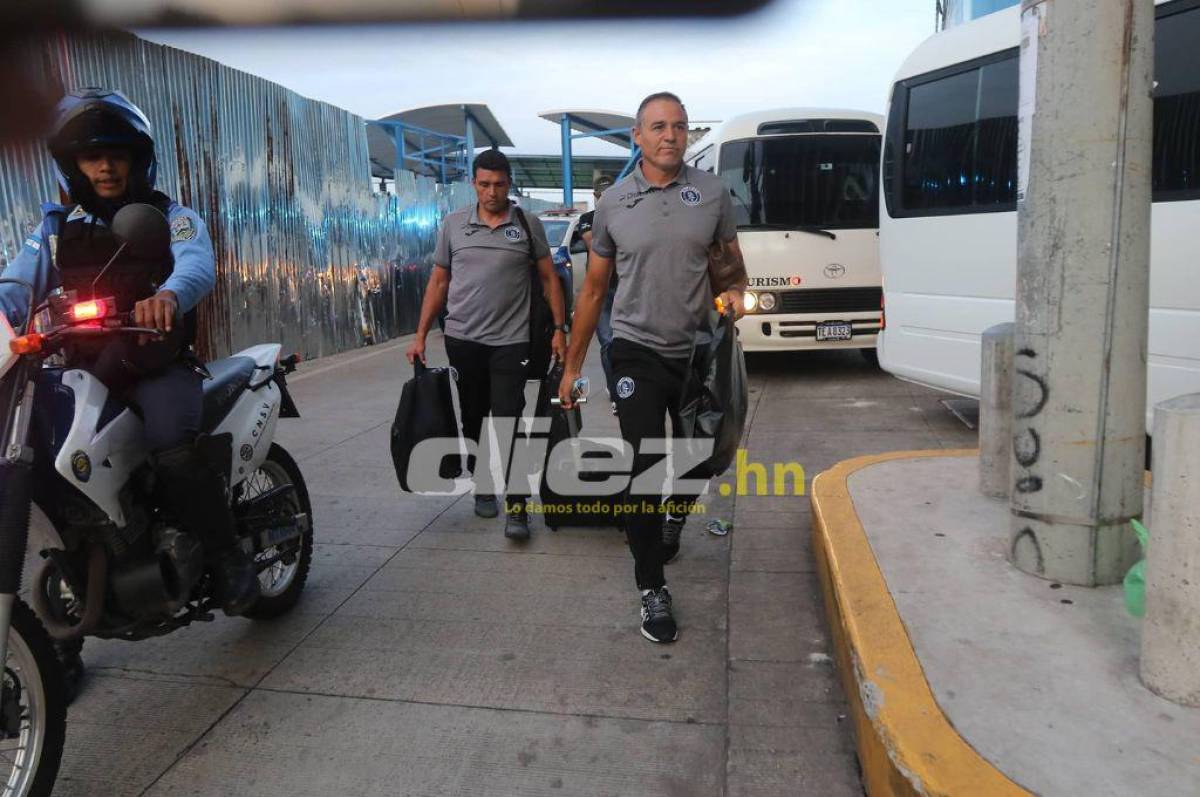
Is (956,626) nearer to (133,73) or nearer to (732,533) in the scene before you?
(732,533)

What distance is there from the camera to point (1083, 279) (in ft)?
8.75

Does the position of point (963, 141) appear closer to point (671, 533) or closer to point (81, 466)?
point (671, 533)

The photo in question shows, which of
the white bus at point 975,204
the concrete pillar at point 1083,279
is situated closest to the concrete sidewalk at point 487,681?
the concrete pillar at point 1083,279

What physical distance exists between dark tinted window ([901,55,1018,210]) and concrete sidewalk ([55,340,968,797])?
8.40ft

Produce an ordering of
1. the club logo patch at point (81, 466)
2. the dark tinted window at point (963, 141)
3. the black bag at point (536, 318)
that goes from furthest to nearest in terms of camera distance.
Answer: the dark tinted window at point (963, 141)
the black bag at point (536, 318)
the club logo patch at point (81, 466)

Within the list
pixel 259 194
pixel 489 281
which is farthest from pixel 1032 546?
pixel 259 194

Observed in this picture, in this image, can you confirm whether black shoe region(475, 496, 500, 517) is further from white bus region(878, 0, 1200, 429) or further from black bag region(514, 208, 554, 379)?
white bus region(878, 0, 1200, 429)

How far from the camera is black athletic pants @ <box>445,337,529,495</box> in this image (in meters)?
4.49

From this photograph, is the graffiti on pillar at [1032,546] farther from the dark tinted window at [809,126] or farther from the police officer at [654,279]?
the dark tinted window at [809,126]

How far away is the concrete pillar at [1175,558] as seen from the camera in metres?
2.09

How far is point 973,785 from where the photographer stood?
6.32 ft

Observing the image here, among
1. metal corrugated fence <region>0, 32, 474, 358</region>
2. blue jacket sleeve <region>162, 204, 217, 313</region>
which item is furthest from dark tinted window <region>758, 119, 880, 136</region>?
blue jacket sleeve <region>162, 204, 217, 313</region>

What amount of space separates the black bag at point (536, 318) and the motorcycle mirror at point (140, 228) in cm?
232

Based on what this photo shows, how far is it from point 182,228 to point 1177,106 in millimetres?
4630
